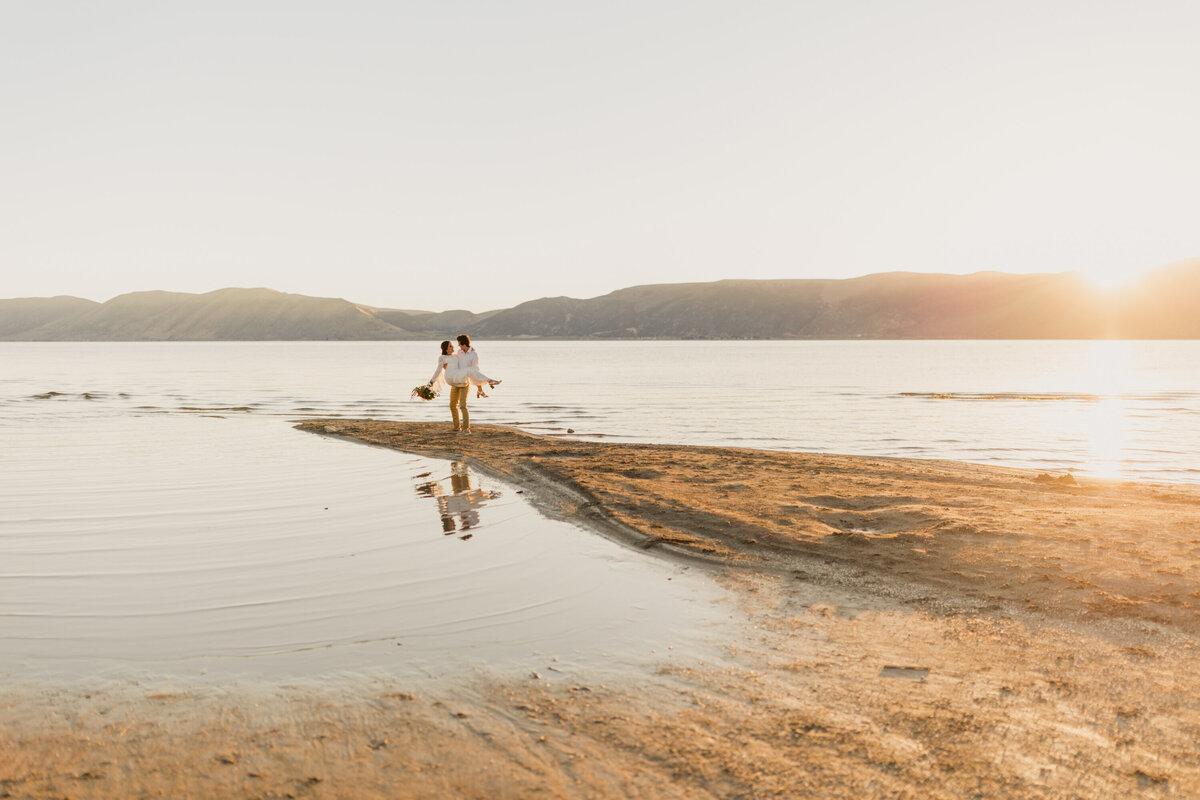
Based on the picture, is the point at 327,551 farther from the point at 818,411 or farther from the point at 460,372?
the point at 818,411

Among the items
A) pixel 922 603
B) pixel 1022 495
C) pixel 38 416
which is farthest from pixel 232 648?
pixel 38 416

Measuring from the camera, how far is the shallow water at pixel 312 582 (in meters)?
5.87

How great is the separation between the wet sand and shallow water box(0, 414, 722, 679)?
545 mm

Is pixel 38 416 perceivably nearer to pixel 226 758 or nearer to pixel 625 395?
pixel 625 395

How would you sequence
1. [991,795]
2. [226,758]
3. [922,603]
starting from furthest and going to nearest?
[922,603] → [226,758] → [991,795]

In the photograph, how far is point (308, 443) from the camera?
19922 mm

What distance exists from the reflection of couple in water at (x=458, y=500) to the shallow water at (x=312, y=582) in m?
0.05

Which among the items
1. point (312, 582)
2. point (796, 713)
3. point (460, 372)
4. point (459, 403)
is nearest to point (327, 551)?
point (312, 582)

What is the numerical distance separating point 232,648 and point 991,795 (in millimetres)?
4942

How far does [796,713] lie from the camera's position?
15.6ft

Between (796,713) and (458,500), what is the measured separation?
8.39 metres

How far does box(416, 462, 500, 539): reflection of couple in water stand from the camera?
10672 mm

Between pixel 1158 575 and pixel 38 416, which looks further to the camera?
pixel 38 416

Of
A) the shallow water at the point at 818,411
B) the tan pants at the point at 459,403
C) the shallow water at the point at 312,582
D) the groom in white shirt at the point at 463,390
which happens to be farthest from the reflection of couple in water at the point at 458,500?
the shallow water at the point at 818,411
